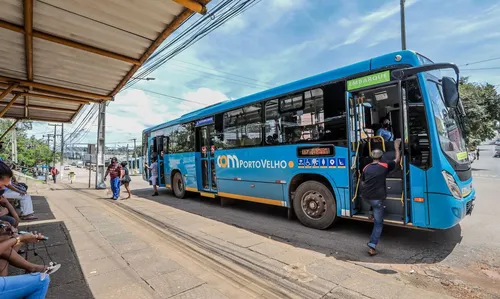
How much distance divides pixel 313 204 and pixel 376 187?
1651 mm

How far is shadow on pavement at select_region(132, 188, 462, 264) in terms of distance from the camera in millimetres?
4082

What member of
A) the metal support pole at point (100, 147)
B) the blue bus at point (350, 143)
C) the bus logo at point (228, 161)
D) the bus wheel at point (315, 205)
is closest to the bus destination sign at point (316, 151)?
the blue bus at point (350, 143)

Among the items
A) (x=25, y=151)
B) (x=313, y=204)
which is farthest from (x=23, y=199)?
(x=25, y=151)

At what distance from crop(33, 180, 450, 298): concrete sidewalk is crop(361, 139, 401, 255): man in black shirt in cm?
69

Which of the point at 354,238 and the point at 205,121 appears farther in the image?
the point at 205,121

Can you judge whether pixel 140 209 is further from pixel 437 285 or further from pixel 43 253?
pixel 437 285

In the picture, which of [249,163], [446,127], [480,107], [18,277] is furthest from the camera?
[480,107]

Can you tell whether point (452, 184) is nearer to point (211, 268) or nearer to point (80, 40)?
point (211, 268)

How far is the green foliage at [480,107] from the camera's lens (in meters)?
19.1

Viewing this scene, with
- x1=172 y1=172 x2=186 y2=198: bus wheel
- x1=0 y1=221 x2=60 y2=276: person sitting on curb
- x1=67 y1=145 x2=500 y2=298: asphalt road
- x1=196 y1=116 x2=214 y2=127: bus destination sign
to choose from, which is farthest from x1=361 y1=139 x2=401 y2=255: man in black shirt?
x1=172 y1=172 x2=186 y2=198: bus wheel

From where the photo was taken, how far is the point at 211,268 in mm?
3738

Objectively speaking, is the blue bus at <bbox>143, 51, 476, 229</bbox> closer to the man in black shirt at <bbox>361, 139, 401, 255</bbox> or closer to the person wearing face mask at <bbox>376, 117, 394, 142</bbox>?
the person wearing face mask at <bbox>376, 117, 394, 142</bbox>

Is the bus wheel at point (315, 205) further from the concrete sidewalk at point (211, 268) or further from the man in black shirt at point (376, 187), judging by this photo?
the concrete sidewalk at point (211, 268)

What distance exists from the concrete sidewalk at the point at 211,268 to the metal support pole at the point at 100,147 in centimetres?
1118
